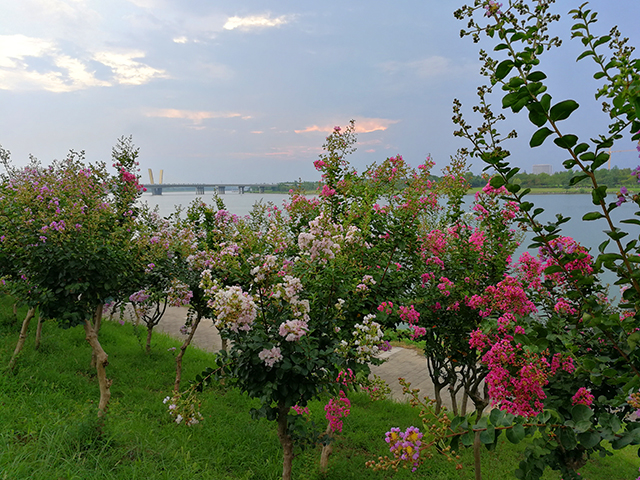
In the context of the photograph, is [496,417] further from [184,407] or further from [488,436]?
[184,407]

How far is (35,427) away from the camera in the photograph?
10.7ft

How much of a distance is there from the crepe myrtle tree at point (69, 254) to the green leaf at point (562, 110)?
153 inches

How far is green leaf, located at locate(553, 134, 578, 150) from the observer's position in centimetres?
108

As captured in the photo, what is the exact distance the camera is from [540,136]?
3.53ft

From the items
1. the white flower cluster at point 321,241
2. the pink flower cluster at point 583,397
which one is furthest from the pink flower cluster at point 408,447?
the white flower cluster at point 321,241

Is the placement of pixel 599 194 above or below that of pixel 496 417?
above

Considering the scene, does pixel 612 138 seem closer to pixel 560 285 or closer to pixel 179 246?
pixel 560 285

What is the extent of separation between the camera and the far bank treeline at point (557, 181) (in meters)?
1.39

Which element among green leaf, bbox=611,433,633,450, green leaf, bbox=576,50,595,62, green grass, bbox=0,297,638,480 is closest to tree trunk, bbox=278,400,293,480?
green grass, bbox=0,297,638,480

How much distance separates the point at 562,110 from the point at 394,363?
24.2 ft

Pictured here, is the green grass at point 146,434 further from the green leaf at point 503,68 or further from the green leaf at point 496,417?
the green leaf at point 503,68

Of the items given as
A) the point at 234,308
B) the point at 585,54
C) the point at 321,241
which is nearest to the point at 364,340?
the point at 321,241

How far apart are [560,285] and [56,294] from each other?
451cm

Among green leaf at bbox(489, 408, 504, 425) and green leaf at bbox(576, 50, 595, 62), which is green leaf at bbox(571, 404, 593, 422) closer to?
green leaf at bbox(489, 408, 504, 425)
